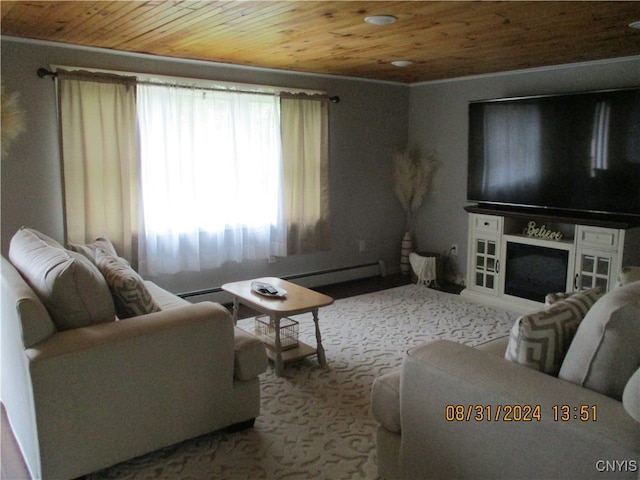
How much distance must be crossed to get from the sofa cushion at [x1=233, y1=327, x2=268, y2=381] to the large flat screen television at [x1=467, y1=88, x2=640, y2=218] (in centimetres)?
324

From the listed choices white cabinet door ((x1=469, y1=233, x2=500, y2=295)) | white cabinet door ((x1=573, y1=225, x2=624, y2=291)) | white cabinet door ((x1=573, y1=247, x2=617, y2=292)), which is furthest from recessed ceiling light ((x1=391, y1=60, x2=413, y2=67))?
white cabinet door ((x1=573, y1=247, x2=617, y2=292))

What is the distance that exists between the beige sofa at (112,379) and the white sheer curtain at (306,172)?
A: 2647 mm

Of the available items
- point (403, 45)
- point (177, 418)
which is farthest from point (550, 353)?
point (403, 45)

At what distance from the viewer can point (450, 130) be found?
18.5 ft

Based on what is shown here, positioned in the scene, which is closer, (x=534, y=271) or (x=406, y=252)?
(x=534, y=271)

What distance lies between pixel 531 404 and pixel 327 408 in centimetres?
153

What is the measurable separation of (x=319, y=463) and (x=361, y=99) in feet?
13.7

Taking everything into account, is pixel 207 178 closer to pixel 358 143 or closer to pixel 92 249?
pixel 92 249

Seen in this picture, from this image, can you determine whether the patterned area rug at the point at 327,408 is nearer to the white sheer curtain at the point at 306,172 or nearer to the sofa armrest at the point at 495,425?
the sofa armrest at the point at 495,425

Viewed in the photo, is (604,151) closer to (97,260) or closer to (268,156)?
(268,156)

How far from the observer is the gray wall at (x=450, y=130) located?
4902 millimetres

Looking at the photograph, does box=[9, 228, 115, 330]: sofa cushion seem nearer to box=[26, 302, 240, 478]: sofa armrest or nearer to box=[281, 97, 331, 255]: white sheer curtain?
box=[26, 302, 240, 478]: sofa armrest

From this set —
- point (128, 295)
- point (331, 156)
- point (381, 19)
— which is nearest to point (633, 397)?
A: point (128, 295)

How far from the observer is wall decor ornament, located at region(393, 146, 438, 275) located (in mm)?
5801
